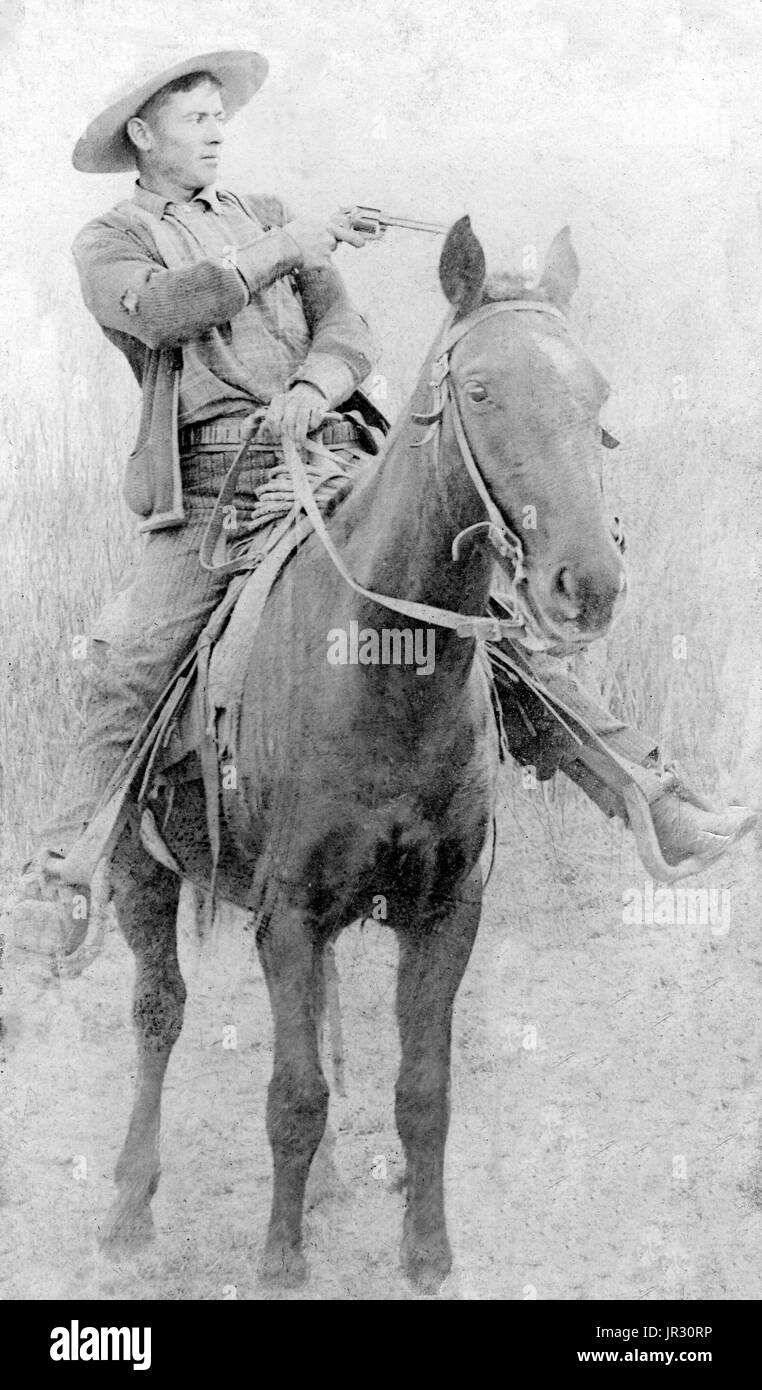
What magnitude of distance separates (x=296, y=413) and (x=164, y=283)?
442 millimetres

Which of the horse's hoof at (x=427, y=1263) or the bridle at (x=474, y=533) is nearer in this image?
the bridle at (x=474, y=533)

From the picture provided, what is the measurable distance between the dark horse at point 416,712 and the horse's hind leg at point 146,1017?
209 millimetres

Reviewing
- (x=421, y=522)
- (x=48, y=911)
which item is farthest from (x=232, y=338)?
(x=48, y=911)

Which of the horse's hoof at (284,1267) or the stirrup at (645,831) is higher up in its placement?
the stirrup at (645,831)

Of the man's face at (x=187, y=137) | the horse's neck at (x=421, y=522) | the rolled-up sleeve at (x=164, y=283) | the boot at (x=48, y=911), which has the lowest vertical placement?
the boot at (x=48, y=911)

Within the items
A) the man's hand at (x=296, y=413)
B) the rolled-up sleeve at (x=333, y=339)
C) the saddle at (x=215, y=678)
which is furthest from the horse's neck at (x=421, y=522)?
the rolled-up sleeve at (x=333, y=339)

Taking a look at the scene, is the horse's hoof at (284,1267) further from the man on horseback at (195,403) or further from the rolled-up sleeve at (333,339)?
the rolled-up sleeve at (333,339)

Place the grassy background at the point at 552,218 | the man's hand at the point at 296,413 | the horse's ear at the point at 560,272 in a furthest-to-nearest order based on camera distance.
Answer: the grassy background at the point at 552,218 → the man's hand at the point at 296,413 → the horse's ear at the point at 560,272

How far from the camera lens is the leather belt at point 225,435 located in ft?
15.3

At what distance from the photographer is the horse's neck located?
3852mm

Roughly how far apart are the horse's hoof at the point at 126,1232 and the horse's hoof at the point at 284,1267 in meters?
0.50

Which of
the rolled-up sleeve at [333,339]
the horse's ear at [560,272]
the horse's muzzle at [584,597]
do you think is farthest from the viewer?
the rolled-up sleeve at [333,339]

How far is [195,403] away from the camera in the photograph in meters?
4.64

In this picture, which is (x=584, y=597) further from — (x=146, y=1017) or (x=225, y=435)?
(x=146, y=1017)
